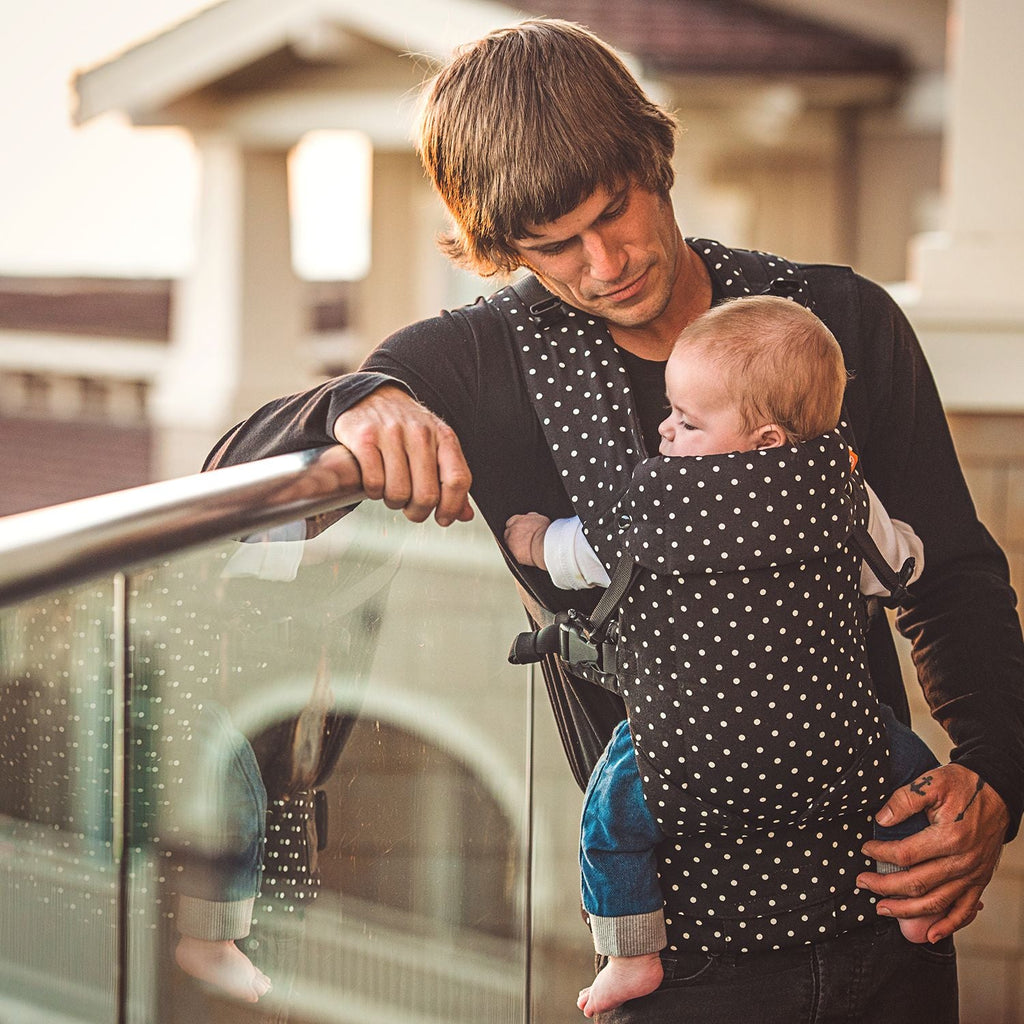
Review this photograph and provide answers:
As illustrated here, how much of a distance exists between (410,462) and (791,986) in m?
0.75

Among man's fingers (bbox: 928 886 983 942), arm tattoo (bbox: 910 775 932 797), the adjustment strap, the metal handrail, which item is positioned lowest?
man's fingers (bbox: 928 886 983 942)

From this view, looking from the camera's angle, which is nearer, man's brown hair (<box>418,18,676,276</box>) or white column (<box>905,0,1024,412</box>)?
man's brown hair (<box>418,18,676,276</box>)

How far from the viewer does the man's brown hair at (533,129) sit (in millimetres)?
1677

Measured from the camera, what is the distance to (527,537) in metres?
1.75

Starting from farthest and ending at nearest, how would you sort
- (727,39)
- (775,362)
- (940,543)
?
1. (727,39)
2. (940,543)
3. (775,362)

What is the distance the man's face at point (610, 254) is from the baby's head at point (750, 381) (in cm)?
12

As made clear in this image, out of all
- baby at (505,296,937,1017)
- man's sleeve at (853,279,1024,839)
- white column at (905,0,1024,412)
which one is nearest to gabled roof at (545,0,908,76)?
white column at (905,0,1024,412)

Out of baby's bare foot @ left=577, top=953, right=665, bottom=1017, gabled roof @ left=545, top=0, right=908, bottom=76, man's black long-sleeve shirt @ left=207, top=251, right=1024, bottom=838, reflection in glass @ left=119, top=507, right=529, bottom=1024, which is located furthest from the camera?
gabled roof @ left=545, top=0, right=908, bottom=76

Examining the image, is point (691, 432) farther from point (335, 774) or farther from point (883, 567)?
point (335, 774)

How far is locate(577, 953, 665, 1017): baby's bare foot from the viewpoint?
1.64 meters

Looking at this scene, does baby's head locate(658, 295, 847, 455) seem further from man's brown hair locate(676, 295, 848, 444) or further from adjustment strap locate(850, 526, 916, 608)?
adjustment strap locate(850, 526, 916, 608)

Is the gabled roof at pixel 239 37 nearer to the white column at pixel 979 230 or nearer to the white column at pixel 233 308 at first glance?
the white column at pixel 233 308

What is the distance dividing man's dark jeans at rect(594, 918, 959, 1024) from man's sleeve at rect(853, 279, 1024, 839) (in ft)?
0.91

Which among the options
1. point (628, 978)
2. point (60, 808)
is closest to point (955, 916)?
point (628, 978)
